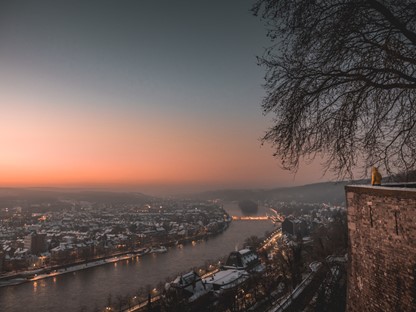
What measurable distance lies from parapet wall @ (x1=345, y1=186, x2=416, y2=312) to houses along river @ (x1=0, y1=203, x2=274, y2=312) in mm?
16434

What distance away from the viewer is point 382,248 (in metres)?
2.02

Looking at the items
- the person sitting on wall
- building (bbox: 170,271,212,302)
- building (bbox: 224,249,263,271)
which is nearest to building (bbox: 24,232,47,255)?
building (bbox: 224,249,263,271)

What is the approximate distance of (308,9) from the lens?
191cm

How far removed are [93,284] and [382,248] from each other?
2318 centimetres

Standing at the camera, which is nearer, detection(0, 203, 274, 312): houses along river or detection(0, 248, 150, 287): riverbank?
detection(0, 203, 274, 312): houses along river

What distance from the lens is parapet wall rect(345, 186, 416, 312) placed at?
181 cm

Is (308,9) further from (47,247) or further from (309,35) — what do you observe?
(47,247)

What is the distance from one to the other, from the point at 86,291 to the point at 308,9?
21800 mm

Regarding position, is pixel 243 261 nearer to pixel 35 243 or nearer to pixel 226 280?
pixel 226 280

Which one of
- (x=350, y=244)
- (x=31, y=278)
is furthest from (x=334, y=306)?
(x=31, y=278)

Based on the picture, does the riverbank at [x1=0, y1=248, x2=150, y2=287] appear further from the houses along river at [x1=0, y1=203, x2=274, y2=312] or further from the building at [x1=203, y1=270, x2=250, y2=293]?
the building at [x1=203, y1=270, x2=250, y2=293]

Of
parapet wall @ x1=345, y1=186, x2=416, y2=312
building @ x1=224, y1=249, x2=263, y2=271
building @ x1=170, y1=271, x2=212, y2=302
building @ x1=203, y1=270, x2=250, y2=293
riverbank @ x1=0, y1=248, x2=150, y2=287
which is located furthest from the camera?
riverbank @ x1=0, y1=248, x2=150, y2=287

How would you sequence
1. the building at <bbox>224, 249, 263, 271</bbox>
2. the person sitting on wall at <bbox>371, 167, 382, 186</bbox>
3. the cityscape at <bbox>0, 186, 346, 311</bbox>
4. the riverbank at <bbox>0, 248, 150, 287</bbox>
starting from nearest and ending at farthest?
1. the person sitting on wall at <bbox>371, 167, 382, 186</bbox>
2. the cityscape at <bbox>0, 186, 346, 311</bbox>
3. the building at <bbox>224, 249, 263, 271</bbox>
4. the riverbank at <bbox>0, 248, 150, 287</bbox>

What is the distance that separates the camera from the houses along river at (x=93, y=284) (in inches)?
687
